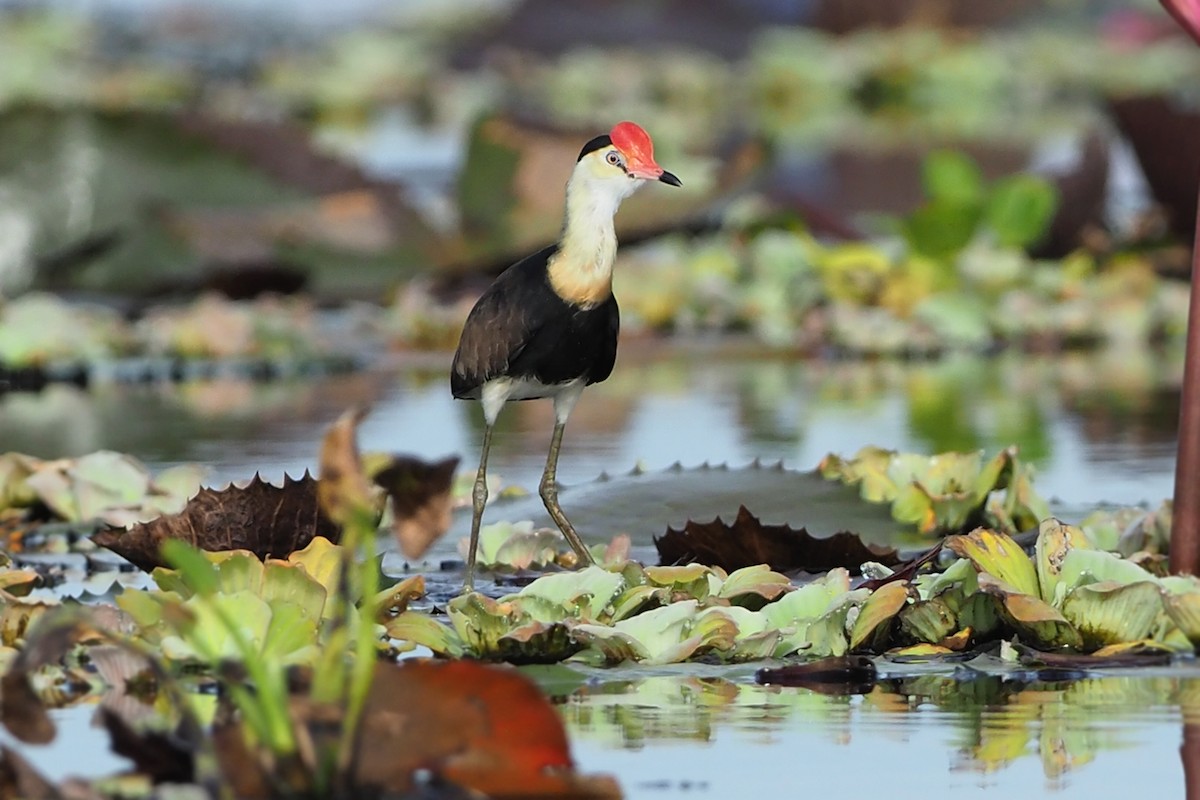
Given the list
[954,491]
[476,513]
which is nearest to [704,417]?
[954,491]

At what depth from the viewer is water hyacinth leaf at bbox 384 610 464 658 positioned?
2930 millimetres

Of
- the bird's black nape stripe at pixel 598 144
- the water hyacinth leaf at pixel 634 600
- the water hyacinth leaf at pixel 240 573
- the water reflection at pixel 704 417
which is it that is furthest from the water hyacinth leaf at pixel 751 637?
the water reflection at pixel 704 417

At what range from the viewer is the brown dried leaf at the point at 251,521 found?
342 cm

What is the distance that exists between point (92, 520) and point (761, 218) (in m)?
5.65

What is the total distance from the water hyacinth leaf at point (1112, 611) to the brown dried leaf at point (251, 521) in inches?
40.9

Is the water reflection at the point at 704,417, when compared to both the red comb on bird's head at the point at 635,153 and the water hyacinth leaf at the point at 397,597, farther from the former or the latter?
the water hyacinth leaf at the point at 397,597

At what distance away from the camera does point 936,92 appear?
20.9 meters

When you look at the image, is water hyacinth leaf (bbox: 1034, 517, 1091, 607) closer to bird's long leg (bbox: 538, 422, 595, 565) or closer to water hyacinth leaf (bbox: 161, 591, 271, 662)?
bird's long leg (bbox: 538, 422, 595, 565)

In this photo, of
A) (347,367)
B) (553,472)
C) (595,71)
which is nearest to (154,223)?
(347,367)

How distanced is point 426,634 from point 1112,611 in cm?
79

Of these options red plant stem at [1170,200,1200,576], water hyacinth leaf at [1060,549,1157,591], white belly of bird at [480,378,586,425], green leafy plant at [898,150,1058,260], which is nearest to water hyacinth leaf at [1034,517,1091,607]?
water hyacinth leaf at [1060,549,1157,591]

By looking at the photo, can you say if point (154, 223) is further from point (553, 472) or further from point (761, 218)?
point (553, 472)

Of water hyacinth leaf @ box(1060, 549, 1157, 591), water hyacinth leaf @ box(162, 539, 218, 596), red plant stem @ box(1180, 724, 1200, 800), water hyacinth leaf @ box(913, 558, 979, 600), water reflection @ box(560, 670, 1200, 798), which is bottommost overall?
water reflection @ box(560, 670, 1200, 798)

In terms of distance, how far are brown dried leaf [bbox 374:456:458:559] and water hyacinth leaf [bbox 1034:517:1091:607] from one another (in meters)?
0.93
